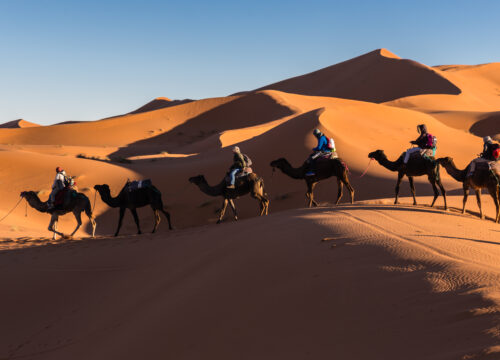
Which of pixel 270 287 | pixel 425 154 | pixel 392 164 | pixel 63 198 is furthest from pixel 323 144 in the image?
pixel 270 287

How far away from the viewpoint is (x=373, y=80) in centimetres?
7494

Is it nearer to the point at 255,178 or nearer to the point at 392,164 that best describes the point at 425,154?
the point at 392,164

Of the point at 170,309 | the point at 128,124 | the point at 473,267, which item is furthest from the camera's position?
the point at 128,124

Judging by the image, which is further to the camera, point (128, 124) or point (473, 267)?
point (128, 124)

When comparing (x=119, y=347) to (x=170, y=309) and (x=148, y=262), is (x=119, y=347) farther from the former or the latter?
(x=148, y=262)

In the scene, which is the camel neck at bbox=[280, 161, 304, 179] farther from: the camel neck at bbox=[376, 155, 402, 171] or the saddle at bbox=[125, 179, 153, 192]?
the saddle at bbox=[125, 179, 153, 192]

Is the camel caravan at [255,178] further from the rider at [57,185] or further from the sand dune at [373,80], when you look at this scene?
the sand dune at [373,80]

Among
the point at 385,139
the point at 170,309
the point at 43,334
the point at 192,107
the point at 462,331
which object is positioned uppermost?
the point at 192,107

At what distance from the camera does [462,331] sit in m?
3.97

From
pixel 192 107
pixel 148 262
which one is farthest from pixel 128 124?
pixel 148 262

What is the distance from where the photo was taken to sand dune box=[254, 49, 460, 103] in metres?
68.3

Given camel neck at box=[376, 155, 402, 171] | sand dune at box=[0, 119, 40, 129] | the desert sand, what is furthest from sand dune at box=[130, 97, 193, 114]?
camel neck at box=[376, 155, 402, 171]

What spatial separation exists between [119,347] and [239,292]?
1588mm

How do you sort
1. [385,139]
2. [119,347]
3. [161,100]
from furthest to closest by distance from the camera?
1. [161,100]
2. [385,139]
3. [119,347]
